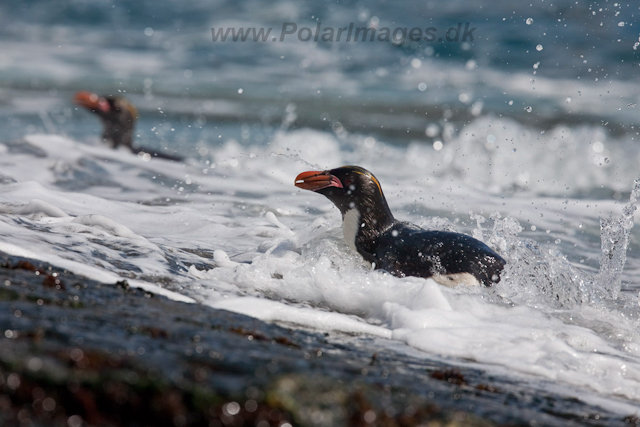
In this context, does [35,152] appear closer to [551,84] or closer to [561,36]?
[551,84]

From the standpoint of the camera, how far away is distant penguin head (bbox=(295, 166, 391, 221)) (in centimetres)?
518

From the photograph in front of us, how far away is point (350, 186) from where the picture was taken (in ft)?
17.1

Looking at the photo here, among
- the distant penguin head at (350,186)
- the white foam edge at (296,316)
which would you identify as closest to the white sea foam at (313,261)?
the white foam edge at (296,316)

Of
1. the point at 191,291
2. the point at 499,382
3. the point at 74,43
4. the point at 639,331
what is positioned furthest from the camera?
the point at 74,43

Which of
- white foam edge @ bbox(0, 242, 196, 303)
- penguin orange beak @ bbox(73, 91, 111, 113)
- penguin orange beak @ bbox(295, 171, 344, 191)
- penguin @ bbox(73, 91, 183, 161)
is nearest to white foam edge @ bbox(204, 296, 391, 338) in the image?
white foam edge @ bbox(0, 242, 196, 303)

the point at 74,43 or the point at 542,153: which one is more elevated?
the point at 74,43

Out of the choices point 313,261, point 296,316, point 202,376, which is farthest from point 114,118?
point 202,376

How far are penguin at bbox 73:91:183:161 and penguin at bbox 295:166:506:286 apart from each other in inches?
207

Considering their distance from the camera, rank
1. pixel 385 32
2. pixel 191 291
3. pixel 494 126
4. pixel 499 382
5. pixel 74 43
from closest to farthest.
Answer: pixel 499 382
pixel 191 291
pixel 494 126
pixel 385 32
pixel 74 43

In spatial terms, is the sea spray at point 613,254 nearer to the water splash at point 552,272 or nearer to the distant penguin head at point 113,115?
the water splash at point 552,272

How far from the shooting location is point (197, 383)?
1.96m

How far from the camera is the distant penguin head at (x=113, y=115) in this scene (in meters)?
10.3

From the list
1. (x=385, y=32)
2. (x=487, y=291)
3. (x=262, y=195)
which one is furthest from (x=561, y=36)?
(x=487, y=291)

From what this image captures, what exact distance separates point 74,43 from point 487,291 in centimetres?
1992
